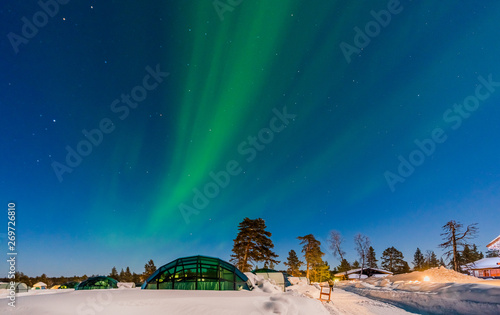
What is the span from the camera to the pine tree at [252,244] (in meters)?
41.5

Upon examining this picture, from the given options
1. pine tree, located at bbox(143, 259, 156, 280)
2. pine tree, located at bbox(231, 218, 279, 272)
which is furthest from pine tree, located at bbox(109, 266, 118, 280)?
pine tree, located at bbox(231, 218, 279, 272)

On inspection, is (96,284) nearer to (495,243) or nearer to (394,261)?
(495,243)

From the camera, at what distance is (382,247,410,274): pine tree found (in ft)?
286

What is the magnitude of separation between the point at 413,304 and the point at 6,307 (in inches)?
825

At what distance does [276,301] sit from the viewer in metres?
5.35

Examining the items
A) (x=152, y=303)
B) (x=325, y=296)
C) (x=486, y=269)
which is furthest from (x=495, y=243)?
(x=152, y=303)

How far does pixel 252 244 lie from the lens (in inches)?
1647

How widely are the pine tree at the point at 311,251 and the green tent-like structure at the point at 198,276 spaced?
49.3 metres

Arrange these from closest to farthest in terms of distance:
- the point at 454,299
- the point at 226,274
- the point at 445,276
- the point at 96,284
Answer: the point at 226,274, the point at 454,299, the point at 96,284, the point at 445,276

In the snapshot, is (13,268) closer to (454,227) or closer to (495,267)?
(454,227)

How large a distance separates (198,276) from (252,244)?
3049 cm

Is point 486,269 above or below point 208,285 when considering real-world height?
below

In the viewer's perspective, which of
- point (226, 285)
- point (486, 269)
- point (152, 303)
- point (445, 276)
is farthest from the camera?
point (486, 269)

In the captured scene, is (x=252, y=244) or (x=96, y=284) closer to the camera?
(x=96, y=284)
